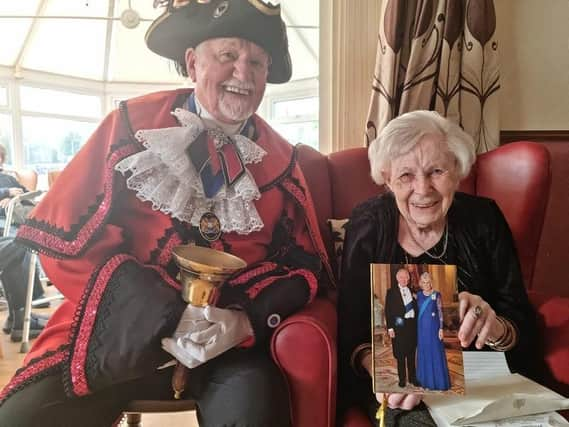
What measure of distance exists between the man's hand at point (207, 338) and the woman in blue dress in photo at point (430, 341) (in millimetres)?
391

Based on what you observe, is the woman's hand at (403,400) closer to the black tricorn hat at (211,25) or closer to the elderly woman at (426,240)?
the elderly woman at (426,240)

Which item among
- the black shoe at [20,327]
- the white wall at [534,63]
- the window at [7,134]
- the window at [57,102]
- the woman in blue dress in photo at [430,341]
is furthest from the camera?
the window at [7,134]

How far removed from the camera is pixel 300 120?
77.9 inches

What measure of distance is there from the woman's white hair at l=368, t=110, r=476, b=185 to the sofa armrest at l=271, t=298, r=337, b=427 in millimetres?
422

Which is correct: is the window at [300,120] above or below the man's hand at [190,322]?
above

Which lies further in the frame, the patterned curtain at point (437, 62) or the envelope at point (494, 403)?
the patterned curtain at point (437, 62)

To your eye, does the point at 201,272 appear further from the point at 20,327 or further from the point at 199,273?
the point at 20,327

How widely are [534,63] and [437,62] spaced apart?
1.54ft

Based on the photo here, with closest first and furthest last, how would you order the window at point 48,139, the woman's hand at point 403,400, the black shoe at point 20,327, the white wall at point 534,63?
1. the woman's hand at point 403,400
2. the white wall at point 534,63
3. the window at point 48,139
4. the black shoe at point 20,327

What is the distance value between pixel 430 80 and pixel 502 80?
40 centimetres

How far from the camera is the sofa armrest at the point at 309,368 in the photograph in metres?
0.90

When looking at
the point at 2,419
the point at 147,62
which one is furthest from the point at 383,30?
the point at 2,419

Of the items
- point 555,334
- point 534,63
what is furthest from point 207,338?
point 534,63

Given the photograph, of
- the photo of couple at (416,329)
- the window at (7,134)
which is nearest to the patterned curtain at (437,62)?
the photo of couple at (416,329)
